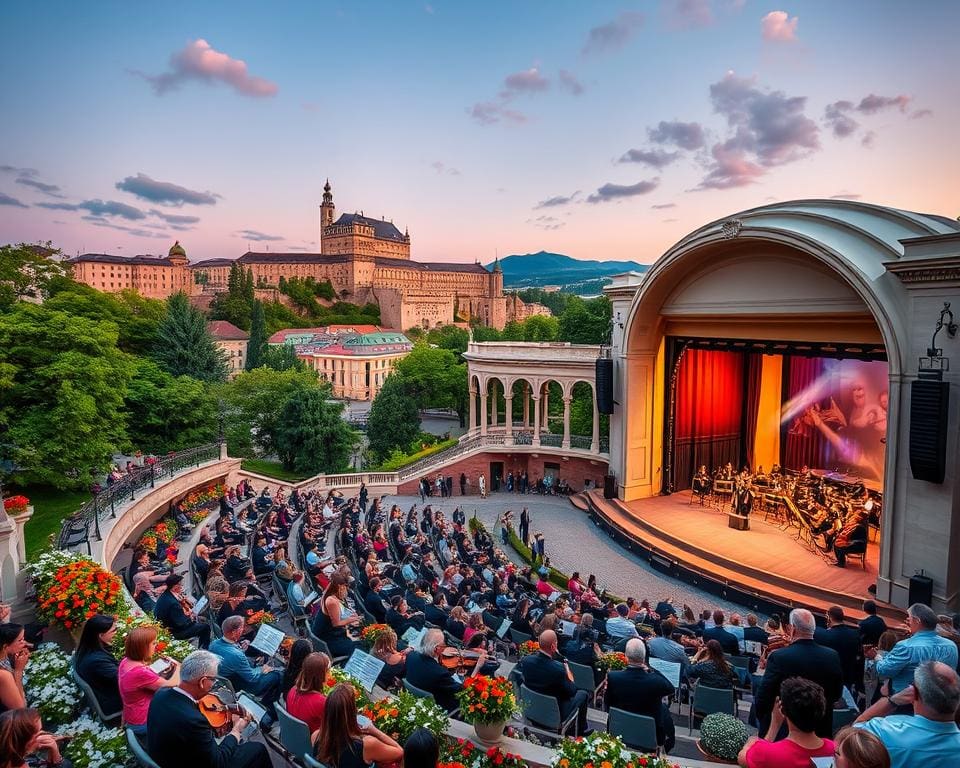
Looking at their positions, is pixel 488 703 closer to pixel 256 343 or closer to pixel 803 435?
pixel 803 435

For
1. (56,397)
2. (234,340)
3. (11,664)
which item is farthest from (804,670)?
(234,340)

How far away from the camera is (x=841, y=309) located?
1405cm

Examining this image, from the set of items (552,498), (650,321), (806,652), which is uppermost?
(650,321)

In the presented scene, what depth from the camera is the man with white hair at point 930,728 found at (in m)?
3.35

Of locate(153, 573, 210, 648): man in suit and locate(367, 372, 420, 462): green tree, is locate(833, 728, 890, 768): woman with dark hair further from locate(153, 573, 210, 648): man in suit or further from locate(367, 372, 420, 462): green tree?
locate(367, 372, 420, 462): green tree

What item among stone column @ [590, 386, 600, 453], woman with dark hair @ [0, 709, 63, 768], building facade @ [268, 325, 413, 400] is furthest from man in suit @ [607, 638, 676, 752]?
building facade @ [268, 325, 413, 400]

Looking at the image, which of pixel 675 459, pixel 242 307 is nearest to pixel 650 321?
pixel 675 459

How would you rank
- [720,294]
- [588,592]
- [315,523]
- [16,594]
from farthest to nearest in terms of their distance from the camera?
[720,294] < [315,523] < [588,592] < [16,594]

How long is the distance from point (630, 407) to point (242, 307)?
80311 mm

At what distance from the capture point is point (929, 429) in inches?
439

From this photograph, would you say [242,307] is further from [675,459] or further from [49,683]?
[49,683]

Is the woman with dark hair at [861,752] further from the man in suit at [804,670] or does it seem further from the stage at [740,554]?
the stage at [740,554]

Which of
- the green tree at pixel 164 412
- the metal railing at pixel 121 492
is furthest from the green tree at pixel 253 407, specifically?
the metal railing at pixel 121 492

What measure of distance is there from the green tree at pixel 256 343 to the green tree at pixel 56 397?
48453 millimetres
